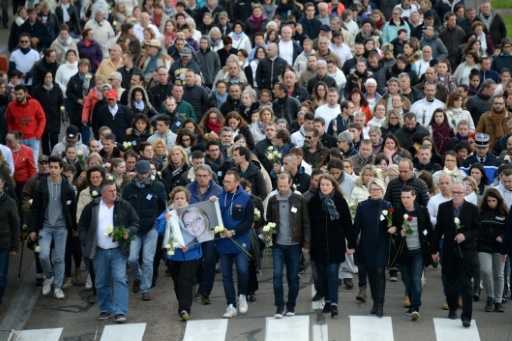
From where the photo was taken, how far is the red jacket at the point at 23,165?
1961 centimetres

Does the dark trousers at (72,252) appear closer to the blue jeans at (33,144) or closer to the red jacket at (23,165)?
the red jacket at (23,165)

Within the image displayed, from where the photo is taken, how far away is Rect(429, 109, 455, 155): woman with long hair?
69.4 ft

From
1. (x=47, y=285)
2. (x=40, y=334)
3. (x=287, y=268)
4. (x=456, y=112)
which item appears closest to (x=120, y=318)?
(x=40, y=334)

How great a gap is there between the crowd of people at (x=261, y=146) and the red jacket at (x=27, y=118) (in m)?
0.03

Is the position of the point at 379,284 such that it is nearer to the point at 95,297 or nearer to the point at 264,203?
the point at 264,203

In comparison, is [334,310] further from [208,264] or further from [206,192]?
[206,192]

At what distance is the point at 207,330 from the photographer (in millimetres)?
15953

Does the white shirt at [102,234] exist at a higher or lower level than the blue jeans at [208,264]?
higher

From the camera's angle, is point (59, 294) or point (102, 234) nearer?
point (102, 234)

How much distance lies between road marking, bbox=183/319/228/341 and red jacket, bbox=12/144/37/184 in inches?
192

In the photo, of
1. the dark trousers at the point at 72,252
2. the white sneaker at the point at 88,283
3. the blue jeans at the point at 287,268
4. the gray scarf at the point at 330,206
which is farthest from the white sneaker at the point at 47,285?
the gray scarf at the point at 330,206

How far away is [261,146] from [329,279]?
4.29 metres

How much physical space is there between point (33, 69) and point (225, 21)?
16.0 ft

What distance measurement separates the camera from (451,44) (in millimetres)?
26781
